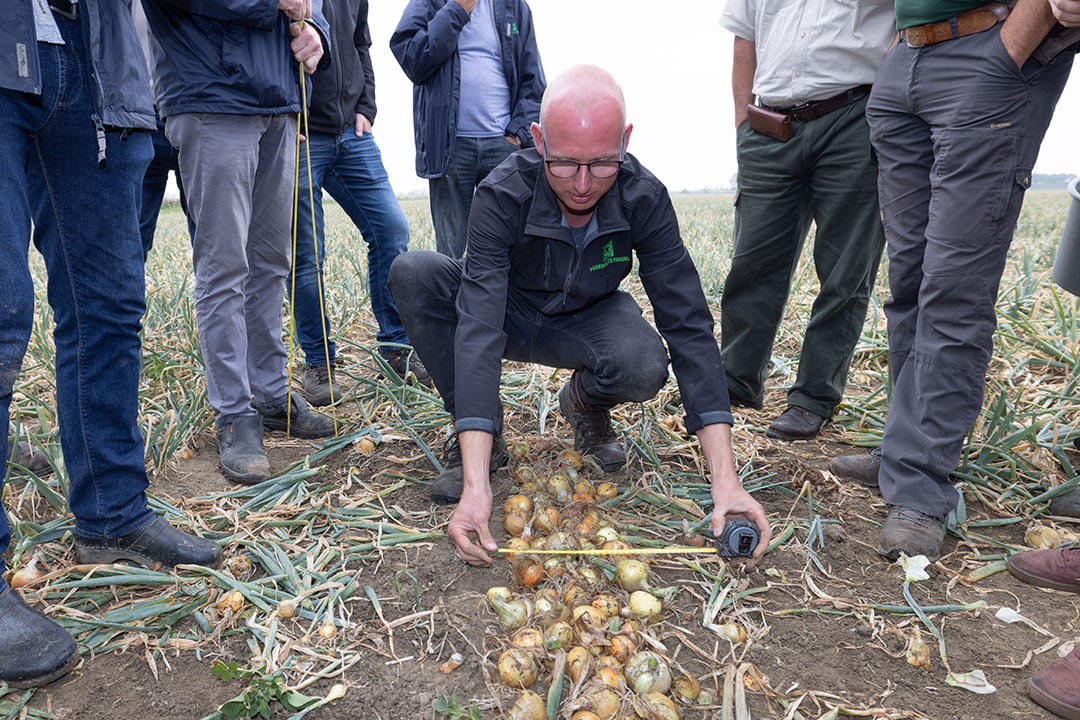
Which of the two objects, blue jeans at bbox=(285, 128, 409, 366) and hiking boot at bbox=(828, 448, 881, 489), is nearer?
hiking boot at bbox=(828, 448, 881, 489)

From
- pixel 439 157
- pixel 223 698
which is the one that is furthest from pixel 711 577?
pixel 439 157

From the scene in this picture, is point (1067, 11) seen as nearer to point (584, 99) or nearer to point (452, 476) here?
point (584, 99)

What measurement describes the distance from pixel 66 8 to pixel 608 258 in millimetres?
1316

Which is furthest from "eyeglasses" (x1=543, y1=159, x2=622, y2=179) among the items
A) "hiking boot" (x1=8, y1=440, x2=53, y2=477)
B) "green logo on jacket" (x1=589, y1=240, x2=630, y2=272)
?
"hiking boot" (x1=8, y1=440, x2=53, y2=477)

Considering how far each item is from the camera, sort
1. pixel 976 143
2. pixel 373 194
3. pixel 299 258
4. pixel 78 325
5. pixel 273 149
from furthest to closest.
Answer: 1. pixel 373 194
2. pixel 299 258
3. pixel 273 149
4. pixel 976 143
5. pixel 78 325

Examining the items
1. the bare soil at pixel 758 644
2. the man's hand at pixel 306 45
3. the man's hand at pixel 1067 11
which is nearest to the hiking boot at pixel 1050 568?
the bare soil at pixel 758 644

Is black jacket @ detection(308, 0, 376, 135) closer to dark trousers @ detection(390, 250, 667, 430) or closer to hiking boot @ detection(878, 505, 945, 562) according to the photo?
dark trousers @ detection(390, 250, 667, 430)

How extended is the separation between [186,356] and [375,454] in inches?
45.1

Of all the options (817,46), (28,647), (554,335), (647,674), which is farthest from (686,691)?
(817,46)

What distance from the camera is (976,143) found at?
5.62ft

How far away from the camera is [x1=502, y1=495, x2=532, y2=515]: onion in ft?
5.97

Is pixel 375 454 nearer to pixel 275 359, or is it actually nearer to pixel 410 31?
pixel 275 359

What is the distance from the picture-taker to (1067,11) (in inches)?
57.1

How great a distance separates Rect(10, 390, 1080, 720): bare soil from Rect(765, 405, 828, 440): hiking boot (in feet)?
1.93
